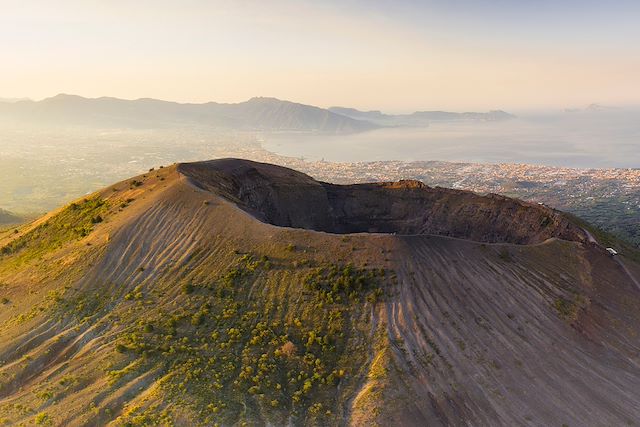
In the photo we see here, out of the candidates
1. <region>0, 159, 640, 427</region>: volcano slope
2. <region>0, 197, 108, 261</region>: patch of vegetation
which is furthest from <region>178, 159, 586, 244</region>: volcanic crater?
<region>0, 197, 108, 261</region>: patch of vegetation

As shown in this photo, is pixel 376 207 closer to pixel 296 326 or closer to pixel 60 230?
pixel 296 326

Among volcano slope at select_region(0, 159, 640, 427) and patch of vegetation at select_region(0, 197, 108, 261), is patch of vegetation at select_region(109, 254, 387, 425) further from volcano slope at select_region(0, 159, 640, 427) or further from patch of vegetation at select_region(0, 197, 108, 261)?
patch of vegetation at select_region(0, 197, 108, 261)

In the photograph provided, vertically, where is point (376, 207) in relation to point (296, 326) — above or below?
above

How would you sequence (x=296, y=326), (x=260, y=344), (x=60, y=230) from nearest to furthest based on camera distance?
(x=260, y=344) → (x=296, y=326) → (x=60, y=230)

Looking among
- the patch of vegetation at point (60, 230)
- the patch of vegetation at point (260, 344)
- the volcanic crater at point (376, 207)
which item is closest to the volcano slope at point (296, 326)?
the patch of vegetation at point (260, 344)

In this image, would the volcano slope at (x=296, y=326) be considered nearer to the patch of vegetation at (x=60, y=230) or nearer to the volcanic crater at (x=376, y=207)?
the patch of vegetation at (x=60, y=230)

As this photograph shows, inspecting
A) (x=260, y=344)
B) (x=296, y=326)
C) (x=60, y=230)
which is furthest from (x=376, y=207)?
(x=60, y=230)

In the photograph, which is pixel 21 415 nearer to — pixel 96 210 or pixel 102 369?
pixel 102 369

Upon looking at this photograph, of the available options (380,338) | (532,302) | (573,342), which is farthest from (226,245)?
(573,342)
